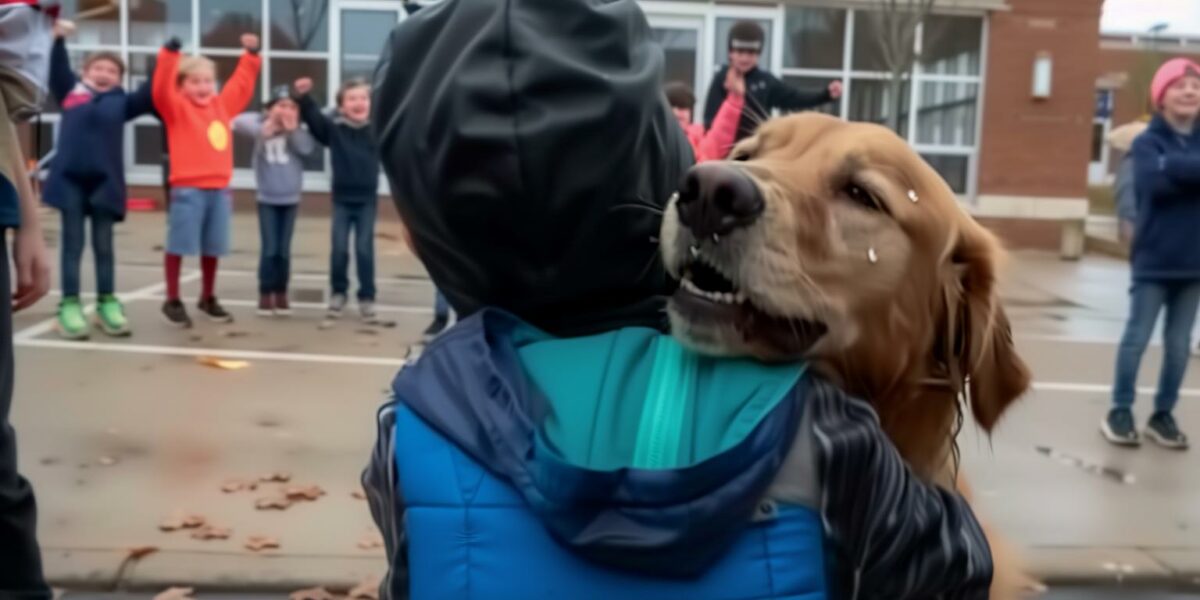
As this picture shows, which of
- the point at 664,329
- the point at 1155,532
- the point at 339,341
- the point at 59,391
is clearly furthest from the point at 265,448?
the point at 664,329

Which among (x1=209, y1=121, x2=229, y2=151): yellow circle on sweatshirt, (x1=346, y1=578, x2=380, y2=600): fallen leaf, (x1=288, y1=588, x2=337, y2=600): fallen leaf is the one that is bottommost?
(x1=288, y1=588, x2=337, y2=600): fallen leaf

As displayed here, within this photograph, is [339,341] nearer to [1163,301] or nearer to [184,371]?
[184,371]

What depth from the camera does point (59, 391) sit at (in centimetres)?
659

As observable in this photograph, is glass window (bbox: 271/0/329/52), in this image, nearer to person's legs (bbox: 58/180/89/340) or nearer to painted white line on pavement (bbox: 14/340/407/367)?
person's legs (bbox: 58/180/89/340)

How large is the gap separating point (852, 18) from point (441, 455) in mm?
18849

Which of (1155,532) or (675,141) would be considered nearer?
(675,141)

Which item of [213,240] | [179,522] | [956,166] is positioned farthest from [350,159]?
[956,166]

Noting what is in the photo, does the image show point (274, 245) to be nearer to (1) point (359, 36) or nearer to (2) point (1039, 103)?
(1) point (359, 36)

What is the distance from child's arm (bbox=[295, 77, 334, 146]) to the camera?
953 cm

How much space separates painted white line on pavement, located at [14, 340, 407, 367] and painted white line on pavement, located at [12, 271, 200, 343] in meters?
0.26

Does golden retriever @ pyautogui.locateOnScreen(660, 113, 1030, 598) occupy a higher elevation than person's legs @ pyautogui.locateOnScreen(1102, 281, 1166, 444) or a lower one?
higher

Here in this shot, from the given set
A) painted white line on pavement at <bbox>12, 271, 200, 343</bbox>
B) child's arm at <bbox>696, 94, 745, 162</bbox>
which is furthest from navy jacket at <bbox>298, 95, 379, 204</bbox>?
child's arm at <bbox>696, 94, 745, 162</bbox>

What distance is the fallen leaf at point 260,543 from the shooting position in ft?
14.9

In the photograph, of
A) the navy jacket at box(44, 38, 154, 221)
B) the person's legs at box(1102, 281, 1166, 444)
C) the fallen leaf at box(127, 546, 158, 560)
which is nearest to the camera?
the fallen leaf at box(127, 546, 158, 560)
